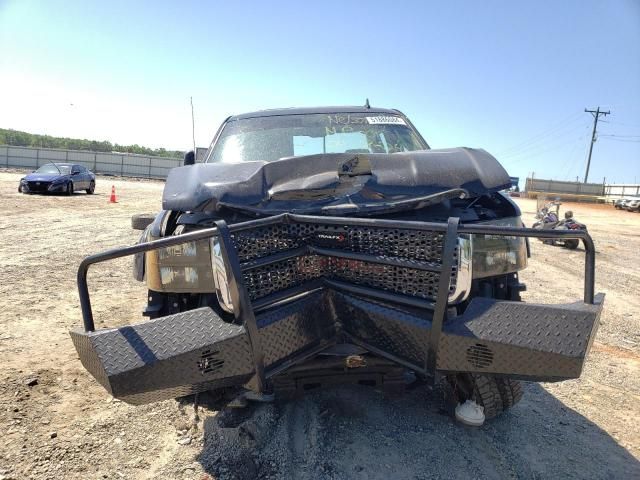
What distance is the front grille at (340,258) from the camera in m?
2.04

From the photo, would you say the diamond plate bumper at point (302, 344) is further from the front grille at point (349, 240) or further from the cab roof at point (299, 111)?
the cab roof at point (299, 111)

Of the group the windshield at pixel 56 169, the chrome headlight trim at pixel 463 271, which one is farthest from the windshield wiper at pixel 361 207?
the windshield at pixel 56 169

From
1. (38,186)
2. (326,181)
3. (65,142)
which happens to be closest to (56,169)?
(38,186)

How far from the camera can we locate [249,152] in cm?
353

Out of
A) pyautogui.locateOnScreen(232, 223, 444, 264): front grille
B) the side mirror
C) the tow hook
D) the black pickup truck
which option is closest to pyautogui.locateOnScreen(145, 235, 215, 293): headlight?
the black pickup truck

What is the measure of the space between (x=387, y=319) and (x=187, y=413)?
5.09 ft

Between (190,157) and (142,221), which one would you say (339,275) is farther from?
(190,157)

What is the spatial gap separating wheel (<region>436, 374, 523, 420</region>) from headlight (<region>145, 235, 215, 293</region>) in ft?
5.12

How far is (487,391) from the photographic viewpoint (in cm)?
270

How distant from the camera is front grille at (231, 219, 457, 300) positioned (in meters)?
2.04

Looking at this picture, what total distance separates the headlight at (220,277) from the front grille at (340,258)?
8cm

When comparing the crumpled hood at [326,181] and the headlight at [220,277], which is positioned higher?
the crumpled hood at [326,181]

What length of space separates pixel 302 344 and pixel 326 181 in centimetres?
87

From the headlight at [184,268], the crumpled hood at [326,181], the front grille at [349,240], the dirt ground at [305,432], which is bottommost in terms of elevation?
the dirt ground at [305,432]
